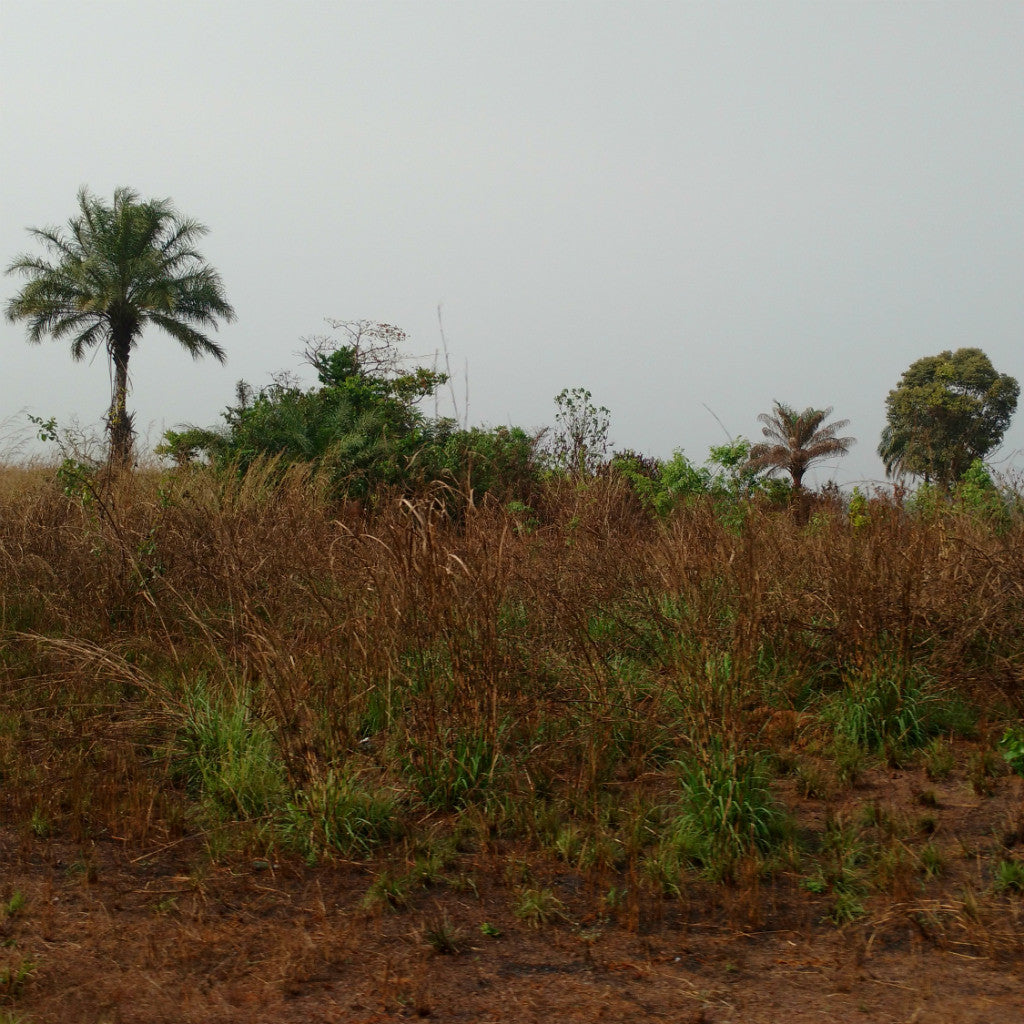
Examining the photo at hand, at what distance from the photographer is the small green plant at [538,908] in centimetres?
350

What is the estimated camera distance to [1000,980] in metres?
3.08

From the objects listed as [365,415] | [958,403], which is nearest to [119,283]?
[365,415]

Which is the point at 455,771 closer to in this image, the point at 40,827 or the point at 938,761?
the point at 40,827

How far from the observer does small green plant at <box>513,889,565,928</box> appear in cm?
350

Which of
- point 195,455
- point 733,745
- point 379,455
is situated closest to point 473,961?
point 733,745

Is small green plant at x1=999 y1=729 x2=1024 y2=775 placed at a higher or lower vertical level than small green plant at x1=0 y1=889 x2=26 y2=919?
higher

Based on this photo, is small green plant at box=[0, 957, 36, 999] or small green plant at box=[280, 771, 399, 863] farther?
small green plant at box=[280, 771, 399, 863]

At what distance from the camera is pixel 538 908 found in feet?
11.5

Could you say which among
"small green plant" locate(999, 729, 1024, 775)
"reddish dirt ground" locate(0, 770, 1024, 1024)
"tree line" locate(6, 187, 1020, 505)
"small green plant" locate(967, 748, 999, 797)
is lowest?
"reddish dirt ground" locate(0, 770, 1024, 1024)

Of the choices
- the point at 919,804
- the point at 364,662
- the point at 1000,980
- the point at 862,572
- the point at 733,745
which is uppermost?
the point at 862,572

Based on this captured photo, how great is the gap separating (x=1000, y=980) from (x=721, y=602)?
9.78 ft

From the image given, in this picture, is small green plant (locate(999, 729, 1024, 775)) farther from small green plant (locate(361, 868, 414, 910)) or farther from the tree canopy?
the tree canopy

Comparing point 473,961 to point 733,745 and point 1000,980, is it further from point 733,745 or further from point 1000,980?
point 1000,980

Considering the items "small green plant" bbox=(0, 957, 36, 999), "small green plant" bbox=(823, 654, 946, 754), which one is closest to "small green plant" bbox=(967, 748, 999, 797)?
"small green plant" bbox=(823, 654, 946, 754)
